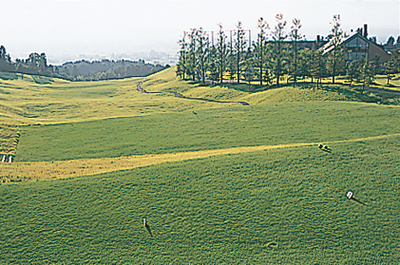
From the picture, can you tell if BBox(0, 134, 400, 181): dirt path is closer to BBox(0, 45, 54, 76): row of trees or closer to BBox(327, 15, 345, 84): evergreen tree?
BBox(327, 15, 345, 84): evergreen tree

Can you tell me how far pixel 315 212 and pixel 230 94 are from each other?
60572 millimetres

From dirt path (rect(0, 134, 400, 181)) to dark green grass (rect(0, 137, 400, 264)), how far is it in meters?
2.23

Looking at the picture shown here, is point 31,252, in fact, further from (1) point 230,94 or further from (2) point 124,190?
(1) point 230,94

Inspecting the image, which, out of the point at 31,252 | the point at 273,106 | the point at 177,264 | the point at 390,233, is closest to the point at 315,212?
the point at 390,233

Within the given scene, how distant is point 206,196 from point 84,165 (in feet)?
48.9

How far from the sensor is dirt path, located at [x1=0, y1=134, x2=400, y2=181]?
30109 mm

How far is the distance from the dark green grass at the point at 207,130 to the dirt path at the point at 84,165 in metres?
2.03

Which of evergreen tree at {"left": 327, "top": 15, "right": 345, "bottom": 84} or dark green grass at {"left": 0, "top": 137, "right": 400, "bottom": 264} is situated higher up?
evergreen tree at {"left": 327, "top": 15, "right": 345, "bottom": 84}

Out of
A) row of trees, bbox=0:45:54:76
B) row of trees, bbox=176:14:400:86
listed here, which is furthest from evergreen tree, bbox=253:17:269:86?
row of trees, bbox=0:45:54:76

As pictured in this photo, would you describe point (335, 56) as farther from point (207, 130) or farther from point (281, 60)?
point (207, 130)

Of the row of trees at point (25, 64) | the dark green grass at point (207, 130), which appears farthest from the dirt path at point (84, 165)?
the row of trees at point (25, 64)

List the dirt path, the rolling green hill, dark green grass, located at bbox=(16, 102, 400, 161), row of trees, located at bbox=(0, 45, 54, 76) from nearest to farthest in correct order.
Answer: the rolling green hill → the dirt path → dark green grass, located at bbox=(16, 102, 400, 161) → row of trees, located at bbox=(0, 45, 54, 76)

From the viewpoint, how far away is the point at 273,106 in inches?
2233

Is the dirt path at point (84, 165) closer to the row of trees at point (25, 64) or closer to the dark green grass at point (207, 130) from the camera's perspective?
the dark green grass at point (207, 130)
